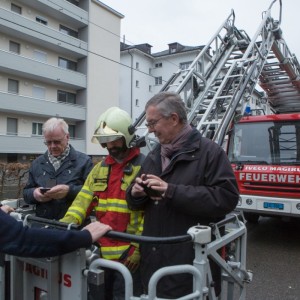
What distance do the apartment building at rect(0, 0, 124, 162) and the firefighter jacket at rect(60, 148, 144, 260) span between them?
60.1 ft

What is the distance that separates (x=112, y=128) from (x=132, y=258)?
2.79 ft

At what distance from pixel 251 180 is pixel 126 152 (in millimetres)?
4224

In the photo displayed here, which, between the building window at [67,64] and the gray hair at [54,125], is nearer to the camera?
the gray hair at [54,125]

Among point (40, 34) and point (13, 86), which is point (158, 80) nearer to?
point (40, 34)

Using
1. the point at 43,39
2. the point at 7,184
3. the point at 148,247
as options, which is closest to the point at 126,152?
the point at 148,247

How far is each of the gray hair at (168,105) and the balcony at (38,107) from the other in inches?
871

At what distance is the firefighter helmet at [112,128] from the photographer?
2.24 meters

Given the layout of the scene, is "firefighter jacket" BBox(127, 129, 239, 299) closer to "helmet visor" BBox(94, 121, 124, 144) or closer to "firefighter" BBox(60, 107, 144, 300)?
"firefighter" BBox(60, 107, 144, 300)

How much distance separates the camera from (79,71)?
29125 mm

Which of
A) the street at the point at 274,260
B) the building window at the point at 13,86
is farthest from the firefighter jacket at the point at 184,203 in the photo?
the building window at the point at 13,86

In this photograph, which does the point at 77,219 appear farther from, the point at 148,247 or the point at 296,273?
the point at 296,273

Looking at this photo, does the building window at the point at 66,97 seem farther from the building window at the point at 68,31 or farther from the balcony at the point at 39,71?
the building window at the point at 68,31

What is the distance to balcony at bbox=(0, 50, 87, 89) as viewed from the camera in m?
22.3

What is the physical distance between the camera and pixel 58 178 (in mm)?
2930
